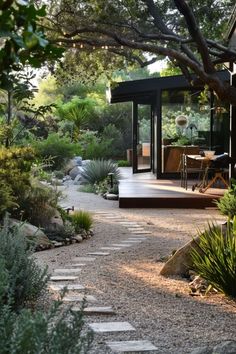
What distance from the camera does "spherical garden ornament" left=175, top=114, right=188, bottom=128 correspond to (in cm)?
1712

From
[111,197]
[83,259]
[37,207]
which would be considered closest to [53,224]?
[37,207]

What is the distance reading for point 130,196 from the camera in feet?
41.8

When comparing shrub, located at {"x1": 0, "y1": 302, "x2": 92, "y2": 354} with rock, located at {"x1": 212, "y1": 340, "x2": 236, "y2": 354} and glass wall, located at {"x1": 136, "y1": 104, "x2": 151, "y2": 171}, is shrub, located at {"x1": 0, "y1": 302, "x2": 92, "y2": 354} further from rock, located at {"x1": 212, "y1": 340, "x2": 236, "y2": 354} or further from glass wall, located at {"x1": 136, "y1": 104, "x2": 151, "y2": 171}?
glass wall, located at {"x1": 136, "y1": 104, "x2": 151, "y2": 171}

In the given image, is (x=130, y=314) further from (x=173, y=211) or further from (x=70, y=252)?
(x=173, y=211)

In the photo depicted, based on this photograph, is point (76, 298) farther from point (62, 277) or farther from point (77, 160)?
point (77, 160)

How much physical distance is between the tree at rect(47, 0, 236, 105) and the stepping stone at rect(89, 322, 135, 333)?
2582 millimetres

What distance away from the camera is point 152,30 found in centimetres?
1262

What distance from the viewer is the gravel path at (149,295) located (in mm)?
4293

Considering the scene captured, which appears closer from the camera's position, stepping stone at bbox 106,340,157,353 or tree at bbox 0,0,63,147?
tree at bbox 0,0,63,147

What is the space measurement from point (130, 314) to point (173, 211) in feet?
24.0

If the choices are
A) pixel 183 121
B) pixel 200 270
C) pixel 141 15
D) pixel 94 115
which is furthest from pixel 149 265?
pixel 94 115

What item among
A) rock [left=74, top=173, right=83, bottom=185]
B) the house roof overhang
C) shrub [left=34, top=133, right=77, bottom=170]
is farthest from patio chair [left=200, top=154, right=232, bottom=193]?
shrub [left=34, top=133, right=77, bottom=170]

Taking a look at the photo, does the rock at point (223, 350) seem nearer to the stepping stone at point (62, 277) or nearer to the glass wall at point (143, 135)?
the stepping stone at point (62, 277)

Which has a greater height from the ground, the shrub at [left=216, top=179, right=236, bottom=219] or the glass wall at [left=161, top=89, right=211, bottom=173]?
the glass wall at [left=161, top=89, right=211, bottom=173]
